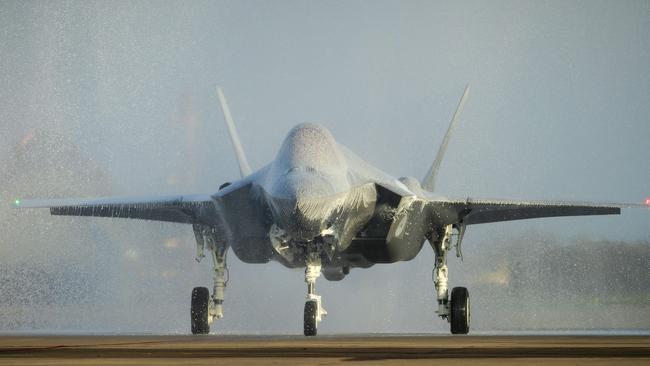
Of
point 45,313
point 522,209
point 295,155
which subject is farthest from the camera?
point 45,313

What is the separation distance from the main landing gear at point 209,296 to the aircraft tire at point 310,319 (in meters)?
4.29

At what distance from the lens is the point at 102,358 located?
9.55 meters

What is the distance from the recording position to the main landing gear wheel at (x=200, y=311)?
21.5 metres

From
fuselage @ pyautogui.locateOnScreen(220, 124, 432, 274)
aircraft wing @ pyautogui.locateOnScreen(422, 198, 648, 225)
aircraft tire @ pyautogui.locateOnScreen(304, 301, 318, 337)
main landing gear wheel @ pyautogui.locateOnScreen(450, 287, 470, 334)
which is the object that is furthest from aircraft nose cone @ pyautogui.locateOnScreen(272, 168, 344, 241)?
main landing gear wheel @ pyautogui.locateOnScreen(450, 287, 470, 334)

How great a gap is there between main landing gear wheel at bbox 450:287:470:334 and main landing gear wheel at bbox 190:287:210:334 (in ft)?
16.8

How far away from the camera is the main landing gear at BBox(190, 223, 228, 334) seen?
2156 centimetres

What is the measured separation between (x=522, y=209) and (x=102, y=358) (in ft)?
50.0

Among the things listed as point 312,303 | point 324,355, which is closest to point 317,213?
point 312,303

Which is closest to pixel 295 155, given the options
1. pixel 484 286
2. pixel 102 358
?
pixel 102 358

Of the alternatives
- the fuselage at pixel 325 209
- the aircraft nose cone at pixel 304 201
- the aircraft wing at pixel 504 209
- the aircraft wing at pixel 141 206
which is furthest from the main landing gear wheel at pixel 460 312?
the aircraft nose cone at pixel 304 201

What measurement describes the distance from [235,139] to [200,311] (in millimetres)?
5308

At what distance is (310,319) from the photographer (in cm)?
1773

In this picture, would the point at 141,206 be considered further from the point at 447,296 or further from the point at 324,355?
the point at 324,355

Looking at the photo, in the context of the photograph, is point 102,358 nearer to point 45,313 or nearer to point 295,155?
point 295,155
